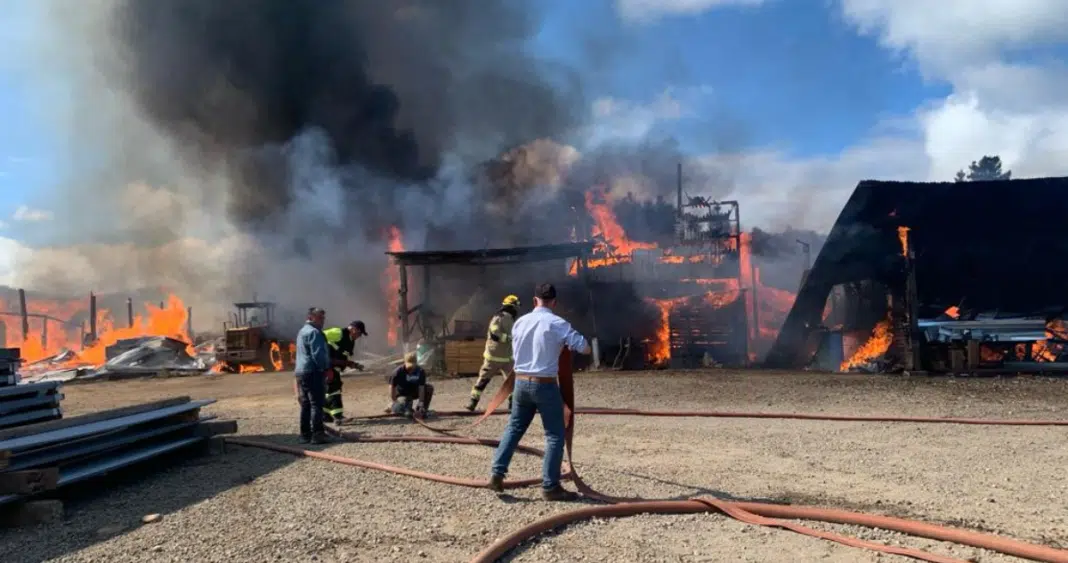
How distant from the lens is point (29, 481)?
516 centimetres

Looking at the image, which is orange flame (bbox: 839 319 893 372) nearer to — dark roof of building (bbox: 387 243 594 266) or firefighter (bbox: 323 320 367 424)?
dark roof of building (bbox: 387 243 594 266)

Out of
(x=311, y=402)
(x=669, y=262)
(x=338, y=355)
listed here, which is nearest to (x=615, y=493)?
(x=311, y=402)

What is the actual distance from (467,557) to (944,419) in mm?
7051

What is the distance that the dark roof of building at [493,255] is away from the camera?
19.3 meters

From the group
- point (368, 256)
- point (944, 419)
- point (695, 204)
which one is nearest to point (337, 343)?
point (944, 419)

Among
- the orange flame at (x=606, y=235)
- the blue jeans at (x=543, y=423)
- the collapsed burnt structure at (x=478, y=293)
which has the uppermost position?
the orange flame at (x=606, y=235)

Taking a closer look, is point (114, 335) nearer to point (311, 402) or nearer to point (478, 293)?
point (478, 293)

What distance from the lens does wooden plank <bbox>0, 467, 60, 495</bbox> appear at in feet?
16.6

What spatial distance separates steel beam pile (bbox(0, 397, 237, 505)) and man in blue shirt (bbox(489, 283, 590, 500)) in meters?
3.33

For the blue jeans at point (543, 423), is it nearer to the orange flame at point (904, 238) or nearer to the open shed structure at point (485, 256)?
the orange flame at point (904, 238)

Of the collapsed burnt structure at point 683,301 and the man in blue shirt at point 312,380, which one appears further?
the collapsed burnt structure at point 683,301

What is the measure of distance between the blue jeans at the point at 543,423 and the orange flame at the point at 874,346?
13.3 meters

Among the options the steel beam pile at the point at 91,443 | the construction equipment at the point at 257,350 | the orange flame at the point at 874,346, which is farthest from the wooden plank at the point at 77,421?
the construction equipment at the point at 257,350

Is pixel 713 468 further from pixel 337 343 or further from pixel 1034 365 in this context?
pixel 1034 365
